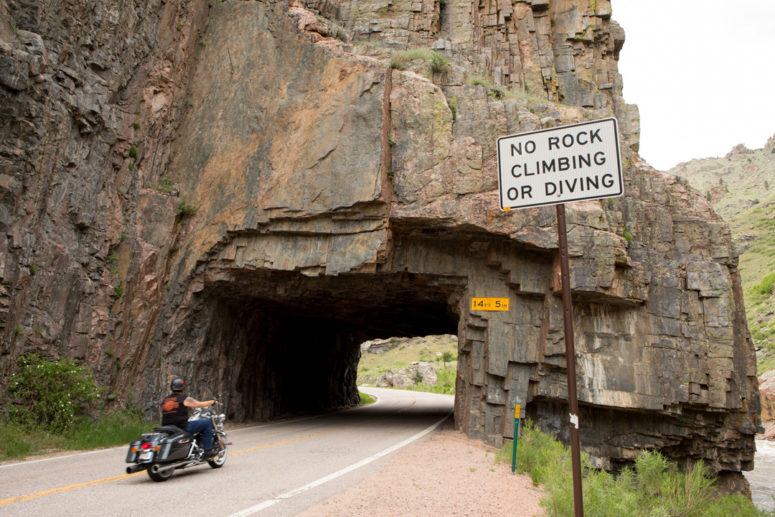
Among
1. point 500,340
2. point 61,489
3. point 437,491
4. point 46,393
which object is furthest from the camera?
point 500,340

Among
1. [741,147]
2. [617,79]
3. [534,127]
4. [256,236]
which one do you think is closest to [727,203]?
[741,147]

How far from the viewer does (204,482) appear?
317 inches

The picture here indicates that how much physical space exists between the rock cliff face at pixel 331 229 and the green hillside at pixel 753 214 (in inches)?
1202

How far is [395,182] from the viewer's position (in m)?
16.7

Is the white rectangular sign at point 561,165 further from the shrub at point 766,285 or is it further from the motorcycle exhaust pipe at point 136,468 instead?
the shrub at point 766,285

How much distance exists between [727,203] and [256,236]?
83280 mm

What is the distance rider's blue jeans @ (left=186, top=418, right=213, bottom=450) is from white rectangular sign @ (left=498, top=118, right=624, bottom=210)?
647cm

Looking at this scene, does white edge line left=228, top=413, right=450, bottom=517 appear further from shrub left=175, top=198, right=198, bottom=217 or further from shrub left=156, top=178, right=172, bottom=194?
shrub left=156, top=178, right=172, bottom=194

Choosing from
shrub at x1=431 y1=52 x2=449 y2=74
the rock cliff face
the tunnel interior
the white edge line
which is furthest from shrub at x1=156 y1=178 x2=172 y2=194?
the white edge line

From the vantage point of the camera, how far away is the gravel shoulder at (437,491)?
21.6 ft

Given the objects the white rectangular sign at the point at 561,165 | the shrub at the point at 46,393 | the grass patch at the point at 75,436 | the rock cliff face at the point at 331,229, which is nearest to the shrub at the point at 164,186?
the rock cliff face at the point at 331,229

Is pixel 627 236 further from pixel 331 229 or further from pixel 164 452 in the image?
pixel 164 452

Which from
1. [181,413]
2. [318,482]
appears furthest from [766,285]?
[181,413]

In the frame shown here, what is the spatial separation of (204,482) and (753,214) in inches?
3088
